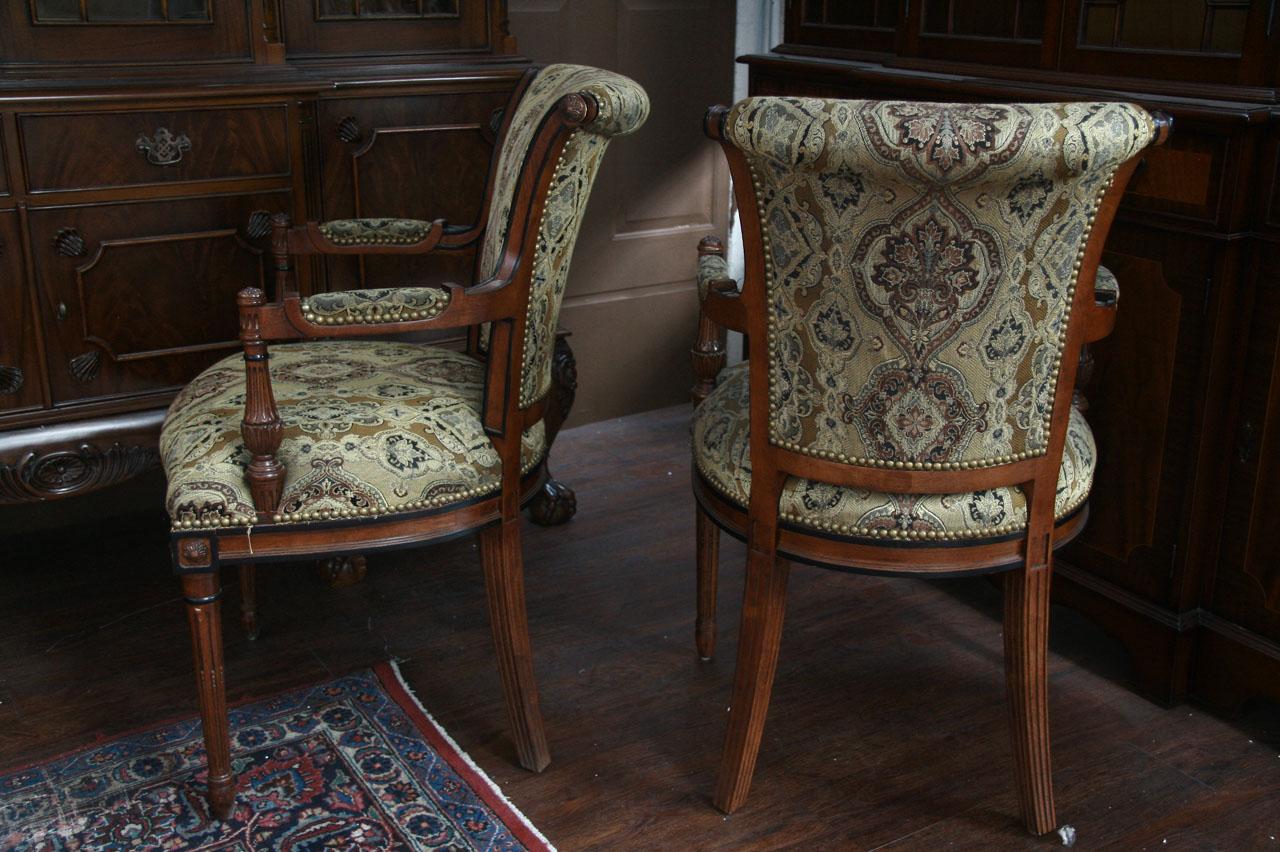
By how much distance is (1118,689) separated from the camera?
7.43ft

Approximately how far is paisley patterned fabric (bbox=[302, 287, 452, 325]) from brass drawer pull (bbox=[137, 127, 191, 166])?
73cm

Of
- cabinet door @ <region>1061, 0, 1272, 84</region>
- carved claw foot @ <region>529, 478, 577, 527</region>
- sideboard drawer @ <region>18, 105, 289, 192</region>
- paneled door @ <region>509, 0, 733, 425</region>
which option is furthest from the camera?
paneled door @ <region>509, 0, 733, 425</region>

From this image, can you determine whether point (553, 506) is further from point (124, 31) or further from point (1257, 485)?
point (1257, 485)

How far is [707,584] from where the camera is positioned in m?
2.29

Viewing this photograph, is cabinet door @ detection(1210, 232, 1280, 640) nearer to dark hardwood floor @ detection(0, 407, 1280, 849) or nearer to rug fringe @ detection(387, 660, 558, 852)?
dark hardwood floor @ detection(0, 407, 1280, 849)

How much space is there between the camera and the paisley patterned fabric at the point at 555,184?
1815 millimetres

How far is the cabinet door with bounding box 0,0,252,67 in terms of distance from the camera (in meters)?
2.24

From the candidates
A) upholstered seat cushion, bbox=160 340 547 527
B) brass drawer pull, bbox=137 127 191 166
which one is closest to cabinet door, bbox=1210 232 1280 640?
upholstered seat cushion, bbox=160 340 547 527

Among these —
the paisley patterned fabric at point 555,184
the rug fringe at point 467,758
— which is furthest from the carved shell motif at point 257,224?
the rug fringe at point 467,758

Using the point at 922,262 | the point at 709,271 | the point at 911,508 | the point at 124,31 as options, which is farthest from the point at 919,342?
the point at 124,31

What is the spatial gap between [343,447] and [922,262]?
0.81 meters

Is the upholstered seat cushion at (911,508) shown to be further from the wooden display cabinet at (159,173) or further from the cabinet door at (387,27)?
the cabinet door at (387,27)

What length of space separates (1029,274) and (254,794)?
52.1 inches

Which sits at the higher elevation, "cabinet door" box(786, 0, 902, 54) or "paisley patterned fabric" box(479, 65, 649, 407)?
"cabinet door" box(786, 0, 902, 54)
